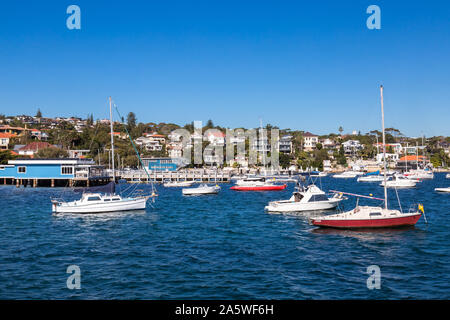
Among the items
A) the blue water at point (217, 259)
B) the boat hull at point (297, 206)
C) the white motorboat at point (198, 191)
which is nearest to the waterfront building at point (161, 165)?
the white motorboat at point (198, 191)

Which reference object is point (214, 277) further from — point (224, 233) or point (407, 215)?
point (407, 215)

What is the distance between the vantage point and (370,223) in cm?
3120

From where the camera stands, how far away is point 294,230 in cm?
3288

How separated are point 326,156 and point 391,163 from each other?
27.6m

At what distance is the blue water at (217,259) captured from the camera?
17750 mm

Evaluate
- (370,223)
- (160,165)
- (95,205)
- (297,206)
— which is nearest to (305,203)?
(297,206)

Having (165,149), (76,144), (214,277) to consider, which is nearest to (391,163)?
(165,149)

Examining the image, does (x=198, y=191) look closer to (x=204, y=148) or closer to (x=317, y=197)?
(x=317, y=197)

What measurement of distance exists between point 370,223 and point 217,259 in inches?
569

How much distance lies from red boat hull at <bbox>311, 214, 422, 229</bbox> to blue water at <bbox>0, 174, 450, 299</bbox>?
2.13 ft

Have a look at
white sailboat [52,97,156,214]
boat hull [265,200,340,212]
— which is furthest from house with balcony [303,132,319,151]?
white sailboat [52,97,156,214]

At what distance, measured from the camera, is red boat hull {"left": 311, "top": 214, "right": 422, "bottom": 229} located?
31188 mm

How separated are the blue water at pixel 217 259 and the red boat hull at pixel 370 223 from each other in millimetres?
648
